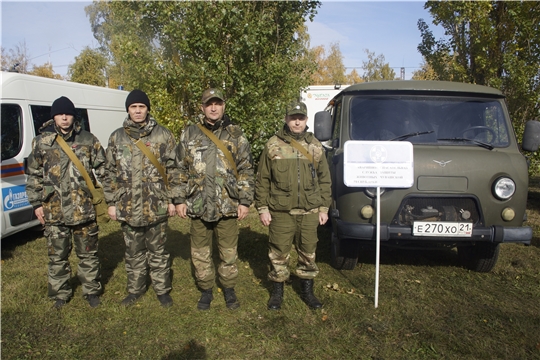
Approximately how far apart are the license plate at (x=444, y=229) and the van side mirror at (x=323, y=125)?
1455 millimetres

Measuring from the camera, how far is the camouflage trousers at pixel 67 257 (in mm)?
4004

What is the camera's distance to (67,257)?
4.12 m

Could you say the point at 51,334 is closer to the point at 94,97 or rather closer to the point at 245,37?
the point at 94,97

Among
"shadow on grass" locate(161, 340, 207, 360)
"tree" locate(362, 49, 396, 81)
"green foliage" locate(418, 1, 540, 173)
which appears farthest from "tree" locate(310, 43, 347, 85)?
"shadow on grass" locate(161, 340, 207, 360)

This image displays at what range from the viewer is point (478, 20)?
9.34 m

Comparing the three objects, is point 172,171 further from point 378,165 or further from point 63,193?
point 378,165

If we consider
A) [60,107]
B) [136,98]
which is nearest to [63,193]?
[60,107]

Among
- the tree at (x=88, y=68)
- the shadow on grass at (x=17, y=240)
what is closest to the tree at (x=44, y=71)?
the tree at (x=88, y=68)

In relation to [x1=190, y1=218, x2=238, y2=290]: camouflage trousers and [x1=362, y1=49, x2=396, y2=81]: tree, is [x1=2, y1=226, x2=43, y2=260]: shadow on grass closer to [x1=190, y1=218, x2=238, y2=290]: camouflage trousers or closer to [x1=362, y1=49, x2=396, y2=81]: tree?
[x1=190, y1=218, x2=238, y2=290]: camouflage trousers

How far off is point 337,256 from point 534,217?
5.37m

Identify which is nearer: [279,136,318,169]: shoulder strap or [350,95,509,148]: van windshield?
[279,136,318,169]: shoulder strap

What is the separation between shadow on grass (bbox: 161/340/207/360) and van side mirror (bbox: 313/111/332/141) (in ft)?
8.73

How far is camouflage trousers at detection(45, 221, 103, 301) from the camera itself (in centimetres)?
400

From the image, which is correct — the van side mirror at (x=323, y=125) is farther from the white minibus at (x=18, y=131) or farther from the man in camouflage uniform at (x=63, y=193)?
the white minibus at (x=18, y=131)
